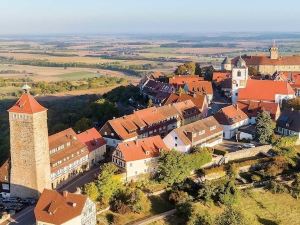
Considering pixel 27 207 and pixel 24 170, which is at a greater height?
pixel 24 170

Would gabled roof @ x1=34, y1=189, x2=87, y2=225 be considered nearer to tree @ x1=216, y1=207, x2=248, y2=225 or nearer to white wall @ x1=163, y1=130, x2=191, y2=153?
tree @ x1=216, y1=207, x2=248, y2=225

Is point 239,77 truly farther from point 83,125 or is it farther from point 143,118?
point 83,125

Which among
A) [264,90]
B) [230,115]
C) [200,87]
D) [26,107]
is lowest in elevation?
[230,115]

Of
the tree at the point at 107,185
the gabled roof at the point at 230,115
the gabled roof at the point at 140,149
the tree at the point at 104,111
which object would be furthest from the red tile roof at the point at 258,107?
the tree at the point at 107,185

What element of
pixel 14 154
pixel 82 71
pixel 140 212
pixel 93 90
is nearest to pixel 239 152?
pixel 140 212

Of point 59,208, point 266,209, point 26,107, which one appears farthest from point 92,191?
point 266,209

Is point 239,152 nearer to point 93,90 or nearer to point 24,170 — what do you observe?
point 24,170
